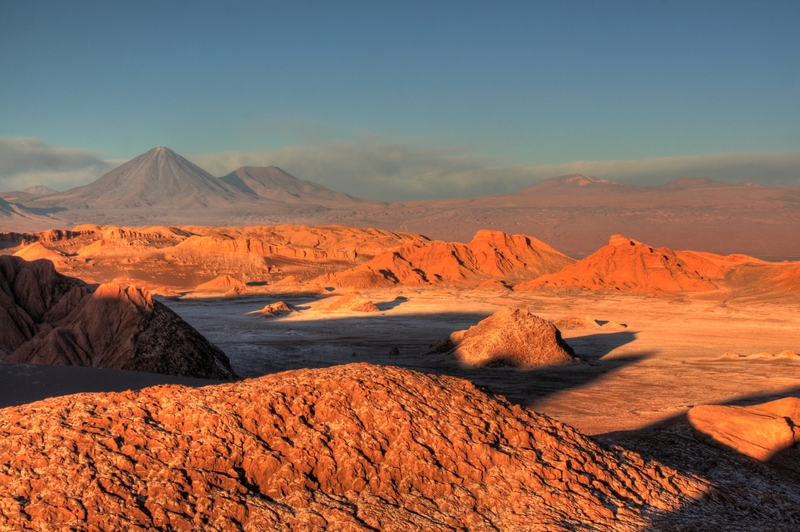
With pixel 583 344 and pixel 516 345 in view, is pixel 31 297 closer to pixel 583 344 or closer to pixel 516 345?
pixel 516 345

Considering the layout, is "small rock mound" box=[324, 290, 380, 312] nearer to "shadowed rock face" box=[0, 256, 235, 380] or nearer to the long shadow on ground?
"shadowed rock face" box=[0, 256, 235, 380]

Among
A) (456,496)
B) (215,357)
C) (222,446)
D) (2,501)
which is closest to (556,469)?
(456,496)

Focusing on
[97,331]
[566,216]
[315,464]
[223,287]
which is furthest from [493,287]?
[566,216]

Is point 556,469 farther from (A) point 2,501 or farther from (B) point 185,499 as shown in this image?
(A) point 2,501

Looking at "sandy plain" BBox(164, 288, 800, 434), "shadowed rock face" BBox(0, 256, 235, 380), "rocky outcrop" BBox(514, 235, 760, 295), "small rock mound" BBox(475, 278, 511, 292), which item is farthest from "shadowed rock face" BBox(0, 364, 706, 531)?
"rocky outcrop" BBox(514, 235, 760, 295)

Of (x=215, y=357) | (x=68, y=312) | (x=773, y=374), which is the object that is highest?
(x=68, y=312)
